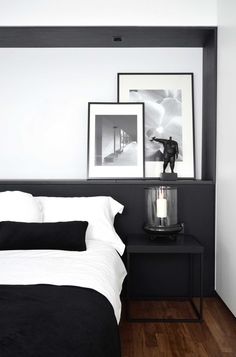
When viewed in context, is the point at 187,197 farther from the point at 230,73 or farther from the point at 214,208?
the point at 230,73

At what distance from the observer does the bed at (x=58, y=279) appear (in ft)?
4.57

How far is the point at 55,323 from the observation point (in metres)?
1.48

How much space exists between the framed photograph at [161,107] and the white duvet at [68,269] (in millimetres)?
1248

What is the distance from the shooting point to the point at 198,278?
341cm

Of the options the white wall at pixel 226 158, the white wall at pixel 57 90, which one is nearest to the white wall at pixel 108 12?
the white wall at pixel 226 158

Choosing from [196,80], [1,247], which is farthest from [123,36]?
[1,247]

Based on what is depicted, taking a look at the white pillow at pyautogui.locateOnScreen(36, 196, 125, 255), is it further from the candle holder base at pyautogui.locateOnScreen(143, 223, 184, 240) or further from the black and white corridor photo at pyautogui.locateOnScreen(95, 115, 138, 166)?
the black and white corridor photo at pyautogui.locateOnScreen(95, 115, 138, 166)

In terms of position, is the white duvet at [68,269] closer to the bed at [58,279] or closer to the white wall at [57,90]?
the bed at [58,279]

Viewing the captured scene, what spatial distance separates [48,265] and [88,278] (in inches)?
12.3

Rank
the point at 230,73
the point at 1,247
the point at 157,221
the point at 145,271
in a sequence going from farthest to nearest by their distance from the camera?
the point at 145,271, the point at 157,221, the point at 230,73, the point at 1,247

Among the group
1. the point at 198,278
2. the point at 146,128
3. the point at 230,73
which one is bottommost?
the point at 198,278

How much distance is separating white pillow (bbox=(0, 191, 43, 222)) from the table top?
2.45ft

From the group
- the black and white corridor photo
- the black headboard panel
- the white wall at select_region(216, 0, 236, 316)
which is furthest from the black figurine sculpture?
the white wall at select_region(216, 0, 236, 316)

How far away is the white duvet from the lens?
6.71ft
